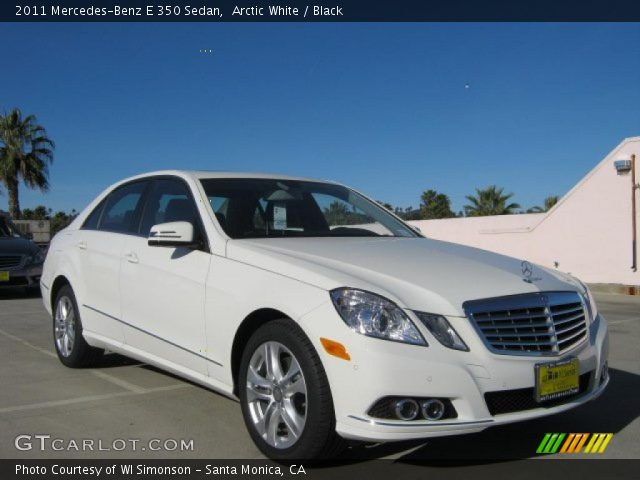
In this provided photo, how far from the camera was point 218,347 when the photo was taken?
3875 millimetres

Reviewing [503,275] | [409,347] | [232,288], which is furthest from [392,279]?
[232,288]

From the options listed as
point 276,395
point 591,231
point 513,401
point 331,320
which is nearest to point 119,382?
point 276,395

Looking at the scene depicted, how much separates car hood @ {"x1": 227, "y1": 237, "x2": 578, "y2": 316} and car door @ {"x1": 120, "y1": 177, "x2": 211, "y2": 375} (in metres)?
0.39

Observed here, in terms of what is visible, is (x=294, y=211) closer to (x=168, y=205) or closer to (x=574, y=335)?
(x=168, y=205)

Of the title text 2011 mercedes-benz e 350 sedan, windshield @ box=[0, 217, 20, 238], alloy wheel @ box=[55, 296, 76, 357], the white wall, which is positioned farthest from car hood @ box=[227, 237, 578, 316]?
the white wall

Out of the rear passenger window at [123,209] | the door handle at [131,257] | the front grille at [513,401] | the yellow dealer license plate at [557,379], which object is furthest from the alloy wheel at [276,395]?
the rear passenger window at [123,209]

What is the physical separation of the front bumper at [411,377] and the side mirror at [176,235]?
1.22 meters

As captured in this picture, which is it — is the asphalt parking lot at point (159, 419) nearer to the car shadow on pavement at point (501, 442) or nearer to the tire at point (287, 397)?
the car shadow on pavement at point (501, 442)

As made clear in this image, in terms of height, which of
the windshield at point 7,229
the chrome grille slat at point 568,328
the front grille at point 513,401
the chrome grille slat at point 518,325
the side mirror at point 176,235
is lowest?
the front grille at point 513,401

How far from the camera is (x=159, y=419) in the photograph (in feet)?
14.2

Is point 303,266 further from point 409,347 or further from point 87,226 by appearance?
point 87,226

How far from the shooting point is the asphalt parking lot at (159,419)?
374 centimetres

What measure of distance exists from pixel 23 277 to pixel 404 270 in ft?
33.7

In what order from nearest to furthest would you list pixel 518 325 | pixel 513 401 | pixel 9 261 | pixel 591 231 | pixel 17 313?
pixel 513 401 → pixel 518 325 → pixel 17 313 → pixel 9 261 → pixel 591 231
